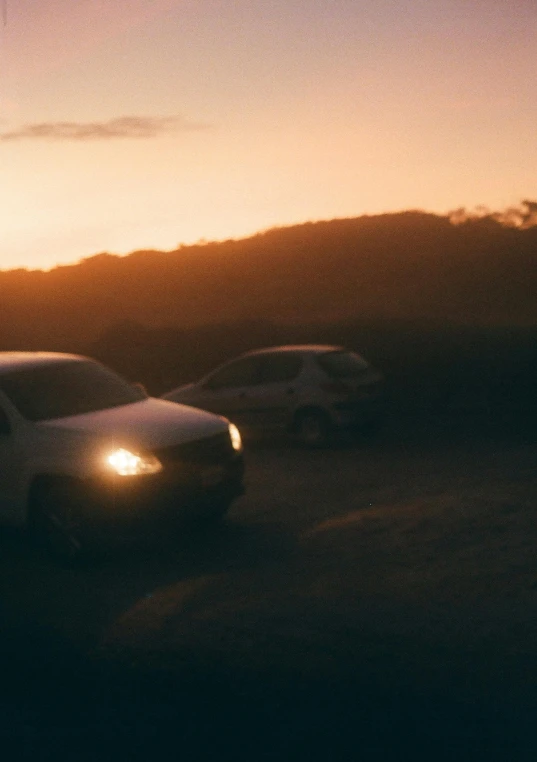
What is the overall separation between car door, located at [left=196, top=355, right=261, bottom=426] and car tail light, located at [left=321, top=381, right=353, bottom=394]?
4.28 ft

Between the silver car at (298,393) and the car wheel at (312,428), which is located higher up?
the silver car at (298,393)

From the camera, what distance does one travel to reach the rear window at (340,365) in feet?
51.6

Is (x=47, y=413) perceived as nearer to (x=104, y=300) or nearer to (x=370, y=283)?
(x=370, y=283)

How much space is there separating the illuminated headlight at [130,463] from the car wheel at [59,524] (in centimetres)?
47

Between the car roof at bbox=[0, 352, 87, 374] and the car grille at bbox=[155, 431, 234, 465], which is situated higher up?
the car roof at bbox=[0, 352, 87, 374]

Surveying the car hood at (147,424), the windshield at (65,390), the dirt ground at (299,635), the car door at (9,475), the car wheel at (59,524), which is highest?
the windshield at (65,390)

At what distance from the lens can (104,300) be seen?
52.8 meters

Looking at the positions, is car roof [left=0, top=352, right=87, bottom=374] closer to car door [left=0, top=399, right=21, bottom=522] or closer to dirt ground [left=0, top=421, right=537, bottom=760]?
car door [left=0, top=399, right=21, bottom=522]

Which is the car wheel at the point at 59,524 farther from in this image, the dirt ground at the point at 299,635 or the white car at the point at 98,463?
the dirt ground at the point at 299,635

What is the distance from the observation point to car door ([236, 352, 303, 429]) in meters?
16.0

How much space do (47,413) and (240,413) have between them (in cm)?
719

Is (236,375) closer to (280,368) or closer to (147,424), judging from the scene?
(280,368)

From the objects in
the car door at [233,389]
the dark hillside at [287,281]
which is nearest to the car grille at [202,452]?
the car door at [233,389]

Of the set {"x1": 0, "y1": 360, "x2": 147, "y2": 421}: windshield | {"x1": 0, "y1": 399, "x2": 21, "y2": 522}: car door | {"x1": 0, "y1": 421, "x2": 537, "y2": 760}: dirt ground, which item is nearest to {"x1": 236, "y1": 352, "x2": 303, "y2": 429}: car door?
{"x1": 0, "y1": 421, "x2": 537, "y2": 760}: dirt ground
